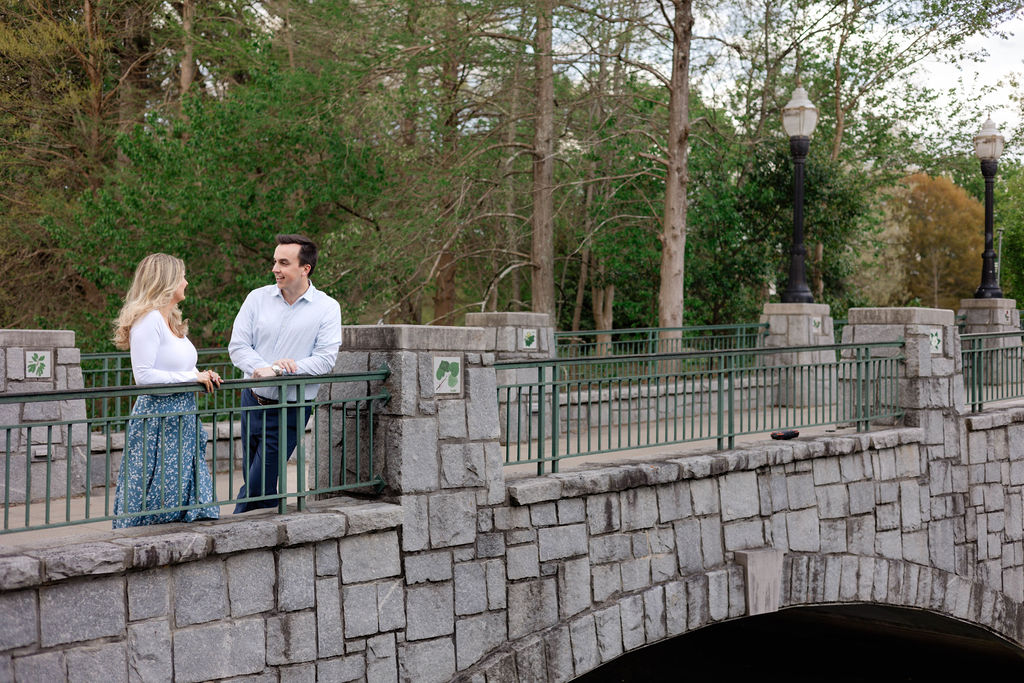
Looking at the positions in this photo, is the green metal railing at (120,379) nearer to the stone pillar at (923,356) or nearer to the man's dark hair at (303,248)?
the man's dark hair at (303,248)

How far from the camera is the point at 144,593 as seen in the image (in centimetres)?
484

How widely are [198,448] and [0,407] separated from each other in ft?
14.2

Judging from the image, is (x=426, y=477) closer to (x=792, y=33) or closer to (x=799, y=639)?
(x=799, y=639)

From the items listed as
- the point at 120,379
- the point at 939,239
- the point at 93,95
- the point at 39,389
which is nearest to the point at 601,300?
the point at 93,95

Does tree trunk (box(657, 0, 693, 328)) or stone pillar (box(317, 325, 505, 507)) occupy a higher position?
tree trunk (box(657, 0, 693, 328))

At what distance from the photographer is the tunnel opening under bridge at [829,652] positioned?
13.4 meters

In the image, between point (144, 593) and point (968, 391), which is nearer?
point (144, 593)

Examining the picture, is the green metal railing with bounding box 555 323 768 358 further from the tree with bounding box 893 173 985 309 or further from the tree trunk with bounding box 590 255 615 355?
the tree with bounding box 893 173 985 309

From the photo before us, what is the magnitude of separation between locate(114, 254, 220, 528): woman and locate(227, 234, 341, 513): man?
0.35 meters

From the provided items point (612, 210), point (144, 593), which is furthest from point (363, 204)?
point (144, 593)

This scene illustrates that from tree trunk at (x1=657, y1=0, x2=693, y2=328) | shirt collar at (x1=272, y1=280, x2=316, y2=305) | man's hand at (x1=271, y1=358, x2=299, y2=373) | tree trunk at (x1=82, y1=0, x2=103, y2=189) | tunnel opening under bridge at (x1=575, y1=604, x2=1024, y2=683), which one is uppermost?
tree trunk at (x1=82, y1=0, x2=103, y2=189)

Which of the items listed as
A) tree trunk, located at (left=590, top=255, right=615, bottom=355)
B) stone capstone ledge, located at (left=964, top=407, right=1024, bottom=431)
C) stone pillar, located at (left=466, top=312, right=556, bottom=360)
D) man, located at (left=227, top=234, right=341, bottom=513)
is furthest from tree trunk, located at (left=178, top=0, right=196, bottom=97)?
man, located at (left=227, top=234, right=341, bottom=513)

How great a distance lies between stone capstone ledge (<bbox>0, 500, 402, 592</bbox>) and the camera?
449cm

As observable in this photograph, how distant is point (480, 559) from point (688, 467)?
197cm
